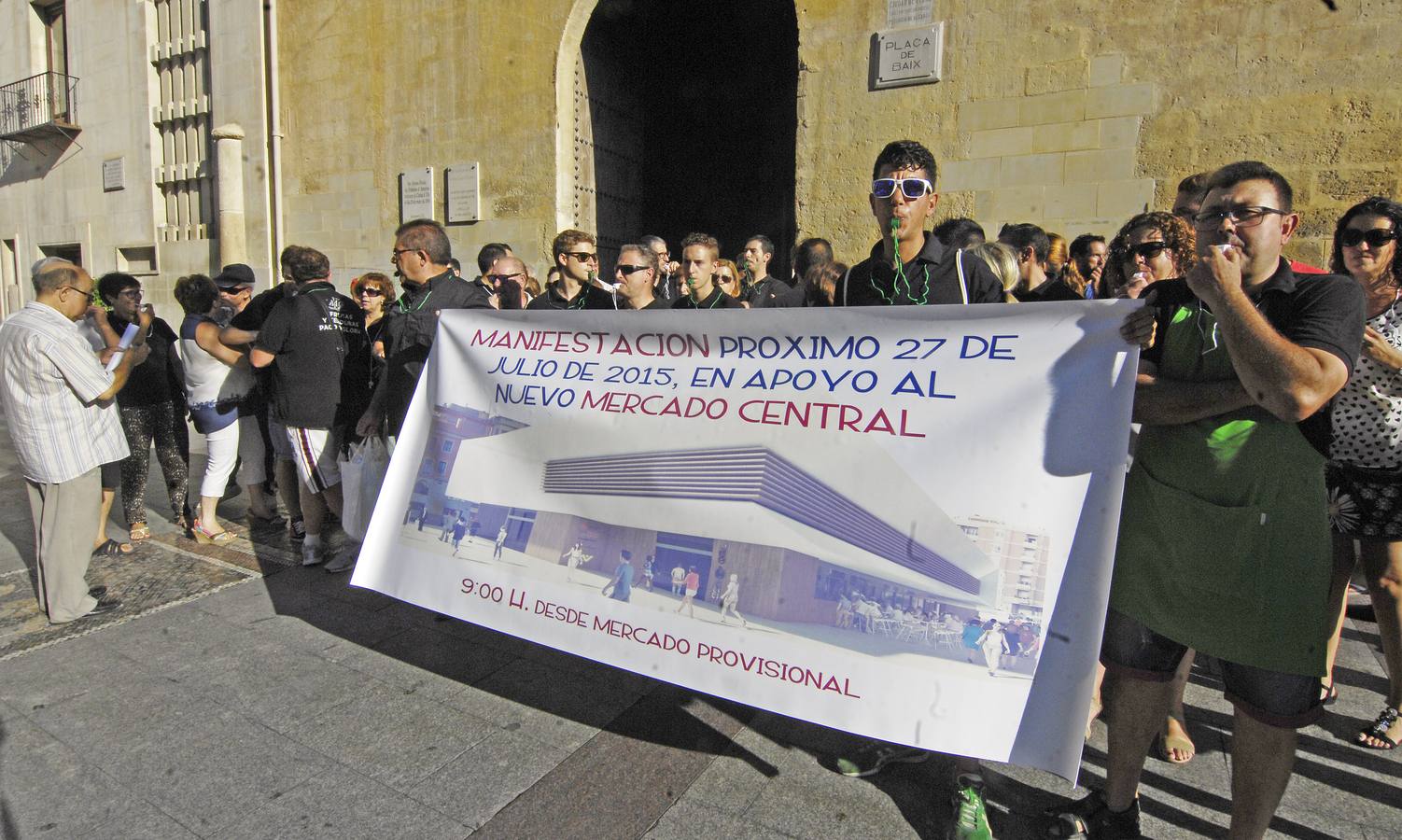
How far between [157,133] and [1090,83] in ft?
48.3

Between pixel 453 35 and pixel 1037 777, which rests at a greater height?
pixel 453 35

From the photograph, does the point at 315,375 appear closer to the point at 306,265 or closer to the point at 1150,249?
the point at 306,265

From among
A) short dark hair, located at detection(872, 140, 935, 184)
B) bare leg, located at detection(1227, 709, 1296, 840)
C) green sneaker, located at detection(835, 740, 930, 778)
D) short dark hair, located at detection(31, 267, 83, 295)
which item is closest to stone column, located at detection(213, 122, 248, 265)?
short dark hair, located at detection(31, 267, 83, 295)

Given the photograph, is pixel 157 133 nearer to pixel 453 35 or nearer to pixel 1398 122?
pixel 453 35

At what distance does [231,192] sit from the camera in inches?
473

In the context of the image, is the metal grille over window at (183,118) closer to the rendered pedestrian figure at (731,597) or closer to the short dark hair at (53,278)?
the short dark hair at (53,278)

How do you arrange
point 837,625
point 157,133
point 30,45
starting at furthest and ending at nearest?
point 30,45
point 157,133
point 837,625

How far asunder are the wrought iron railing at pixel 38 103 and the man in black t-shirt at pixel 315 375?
1503 cm

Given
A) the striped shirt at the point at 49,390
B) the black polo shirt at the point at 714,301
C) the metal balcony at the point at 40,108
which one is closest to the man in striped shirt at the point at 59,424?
the striped shirt at the point at 49,390

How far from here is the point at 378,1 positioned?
1033 centimetres

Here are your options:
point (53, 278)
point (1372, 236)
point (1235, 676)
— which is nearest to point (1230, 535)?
point (1235, 676)

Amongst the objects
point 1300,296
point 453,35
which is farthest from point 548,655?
point 453,35

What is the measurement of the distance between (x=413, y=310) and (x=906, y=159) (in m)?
2.42

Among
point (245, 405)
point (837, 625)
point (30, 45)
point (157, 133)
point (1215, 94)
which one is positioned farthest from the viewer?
point (30, 45)
